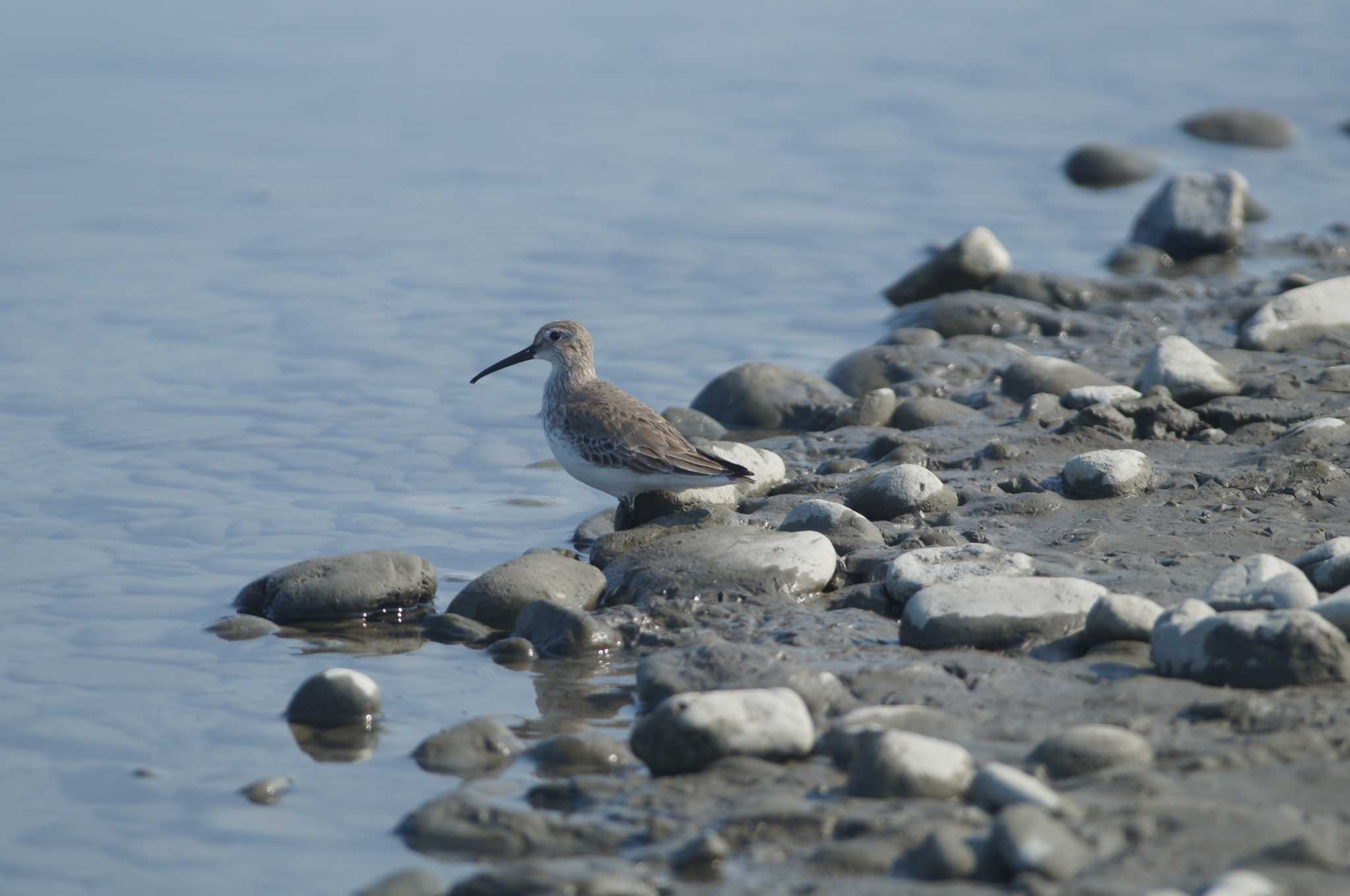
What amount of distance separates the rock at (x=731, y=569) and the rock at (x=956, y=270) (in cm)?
692

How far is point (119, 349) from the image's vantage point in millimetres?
12789

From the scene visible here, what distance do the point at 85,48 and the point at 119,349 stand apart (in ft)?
32.0

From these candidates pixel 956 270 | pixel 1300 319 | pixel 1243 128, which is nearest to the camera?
pixel 1300 319

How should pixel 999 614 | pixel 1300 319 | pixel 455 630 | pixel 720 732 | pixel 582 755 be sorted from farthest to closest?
pixel 1300 319 → pixel 455 630 → pixel 999 614 → pixel 582 755 → pixel 720 732

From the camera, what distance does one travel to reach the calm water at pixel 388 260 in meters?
6.85

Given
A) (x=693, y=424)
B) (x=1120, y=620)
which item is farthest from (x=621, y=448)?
(x=1120, y=620)

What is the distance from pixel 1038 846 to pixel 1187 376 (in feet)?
21.3

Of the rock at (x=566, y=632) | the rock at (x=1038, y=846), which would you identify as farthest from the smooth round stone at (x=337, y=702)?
the rock at (x=1038, y=846)

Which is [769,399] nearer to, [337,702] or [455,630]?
[455,630]

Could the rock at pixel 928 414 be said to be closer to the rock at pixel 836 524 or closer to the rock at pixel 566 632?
the rock at pixel 836 524

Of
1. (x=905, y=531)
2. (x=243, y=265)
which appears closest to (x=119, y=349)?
(x=243, y=265)

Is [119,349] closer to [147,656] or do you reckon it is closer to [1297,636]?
[147,656]

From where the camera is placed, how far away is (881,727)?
6.07 meters

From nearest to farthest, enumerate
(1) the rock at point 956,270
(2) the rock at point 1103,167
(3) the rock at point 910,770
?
(3) the rock at point 910,770, (1) the rock at point 956,270, (2) the rock at point 1103,167
